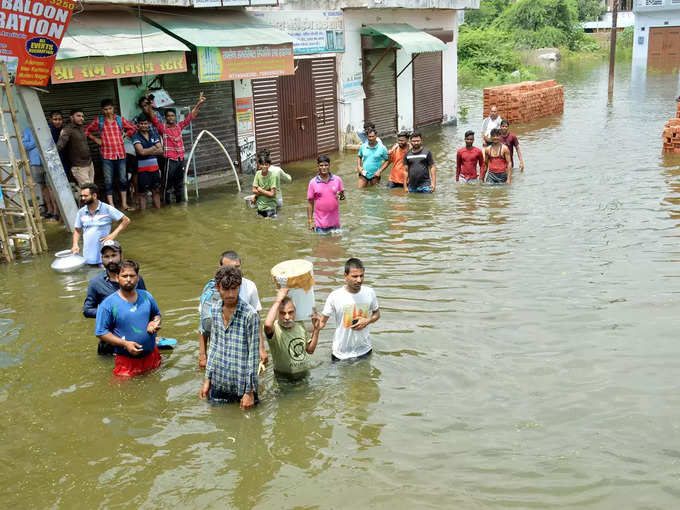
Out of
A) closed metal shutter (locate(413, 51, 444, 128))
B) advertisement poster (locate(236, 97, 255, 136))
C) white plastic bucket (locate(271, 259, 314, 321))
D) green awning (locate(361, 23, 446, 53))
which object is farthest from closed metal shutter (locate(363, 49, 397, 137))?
white plastic bucket (locate(271, 259, 314, 321))

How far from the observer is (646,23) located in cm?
5900

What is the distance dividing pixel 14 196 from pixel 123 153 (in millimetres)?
2432

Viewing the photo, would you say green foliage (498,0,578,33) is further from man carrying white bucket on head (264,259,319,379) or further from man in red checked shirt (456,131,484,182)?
man carrying white bucket on head (264,259,319,379)

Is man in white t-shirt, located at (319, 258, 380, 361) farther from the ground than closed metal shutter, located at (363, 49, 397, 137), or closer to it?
closer to it

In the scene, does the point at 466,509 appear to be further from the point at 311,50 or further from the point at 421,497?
the point at 311,50

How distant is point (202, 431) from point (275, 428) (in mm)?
588

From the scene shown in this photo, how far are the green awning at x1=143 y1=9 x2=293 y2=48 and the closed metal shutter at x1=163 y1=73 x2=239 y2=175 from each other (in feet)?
3.63

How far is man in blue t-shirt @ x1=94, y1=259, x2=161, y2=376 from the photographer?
6.55 m

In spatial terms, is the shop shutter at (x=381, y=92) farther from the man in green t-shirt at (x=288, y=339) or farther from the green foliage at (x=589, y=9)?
the green foliage at (x=589, y=9)

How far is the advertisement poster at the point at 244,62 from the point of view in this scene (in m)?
14.8

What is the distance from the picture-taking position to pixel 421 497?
5.21 metres

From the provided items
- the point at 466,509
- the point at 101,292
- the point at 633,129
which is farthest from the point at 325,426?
the point at 633,129

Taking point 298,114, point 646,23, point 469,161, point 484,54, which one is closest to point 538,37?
point 646,23

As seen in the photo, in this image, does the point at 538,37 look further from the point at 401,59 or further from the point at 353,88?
the point at 353,88
